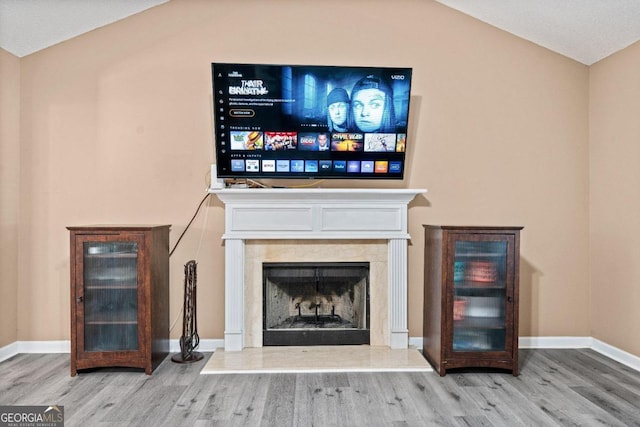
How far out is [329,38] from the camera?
Result: 11.5 ft

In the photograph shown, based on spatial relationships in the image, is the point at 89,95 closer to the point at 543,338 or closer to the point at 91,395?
the point at 91,395

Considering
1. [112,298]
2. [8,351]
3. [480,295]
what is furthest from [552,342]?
[8,351]

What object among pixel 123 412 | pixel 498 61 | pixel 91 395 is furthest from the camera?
pixel 498 61

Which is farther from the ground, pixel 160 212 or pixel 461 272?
pixel 160 212

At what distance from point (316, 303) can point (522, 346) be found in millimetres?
1728

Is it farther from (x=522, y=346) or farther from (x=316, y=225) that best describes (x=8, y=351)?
(x=522, y=346)

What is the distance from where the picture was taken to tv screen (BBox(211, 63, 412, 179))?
320 centimetres

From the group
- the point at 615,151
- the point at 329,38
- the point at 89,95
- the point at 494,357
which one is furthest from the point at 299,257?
the point at 615,151

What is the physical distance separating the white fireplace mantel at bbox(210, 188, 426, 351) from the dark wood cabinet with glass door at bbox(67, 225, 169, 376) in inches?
23.8

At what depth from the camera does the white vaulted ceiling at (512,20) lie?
118 inches

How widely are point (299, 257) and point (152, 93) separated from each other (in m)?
1.76

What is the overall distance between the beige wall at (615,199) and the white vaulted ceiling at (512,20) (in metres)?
0.21

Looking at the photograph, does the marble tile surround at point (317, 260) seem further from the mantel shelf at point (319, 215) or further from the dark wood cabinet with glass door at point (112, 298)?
the dark wood cabinet with glass door at point (112, 298)

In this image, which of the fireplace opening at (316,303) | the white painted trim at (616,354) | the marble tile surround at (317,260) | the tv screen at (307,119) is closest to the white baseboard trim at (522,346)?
the white painted trim at (616,354)
